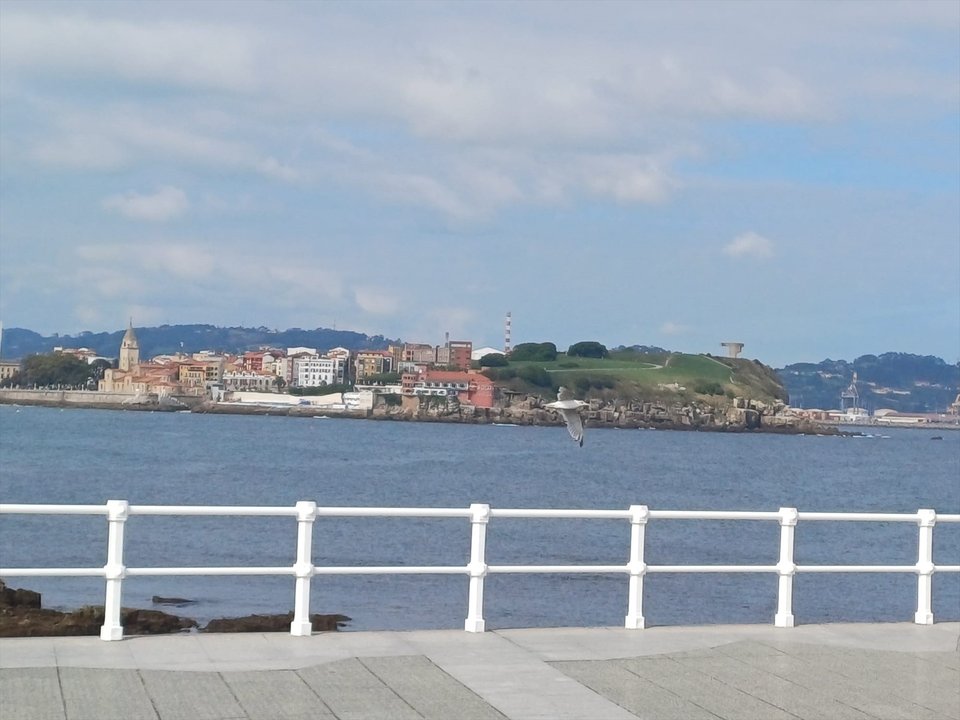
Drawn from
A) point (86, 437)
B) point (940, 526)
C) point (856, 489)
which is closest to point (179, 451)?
point (86, 437)

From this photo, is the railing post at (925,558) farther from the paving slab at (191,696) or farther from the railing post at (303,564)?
the paving slab at (191,696)

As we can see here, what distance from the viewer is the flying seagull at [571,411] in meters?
9.23

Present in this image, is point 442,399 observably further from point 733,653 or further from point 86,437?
point 733,653

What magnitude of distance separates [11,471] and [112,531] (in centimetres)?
7090

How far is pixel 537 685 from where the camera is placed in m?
9.38

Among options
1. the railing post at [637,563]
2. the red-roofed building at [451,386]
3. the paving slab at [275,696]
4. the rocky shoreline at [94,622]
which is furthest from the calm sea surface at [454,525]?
the paving slab at [275,696]

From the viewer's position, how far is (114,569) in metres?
10.2

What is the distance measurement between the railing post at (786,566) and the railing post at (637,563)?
1.24 meters

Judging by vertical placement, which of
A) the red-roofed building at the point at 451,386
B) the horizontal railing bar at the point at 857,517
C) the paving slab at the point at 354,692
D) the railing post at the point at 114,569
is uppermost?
the red-roofed building at the point at 451,386

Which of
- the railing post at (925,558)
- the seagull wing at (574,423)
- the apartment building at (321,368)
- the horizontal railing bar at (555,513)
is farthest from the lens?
the apartment building at (321,368)

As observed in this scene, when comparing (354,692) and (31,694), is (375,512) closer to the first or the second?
(354,692)

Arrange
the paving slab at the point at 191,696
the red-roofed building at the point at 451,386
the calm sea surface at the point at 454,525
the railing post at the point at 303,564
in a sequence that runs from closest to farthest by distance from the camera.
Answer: the paving slab at the point at 191,696 < the railing post at the point at 303,564 < the calm sea surface at the point at 454,525 < the red-roofed building at the point at 451,386

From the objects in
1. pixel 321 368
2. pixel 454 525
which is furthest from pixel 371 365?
pixel 454 525

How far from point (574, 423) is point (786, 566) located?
3355 millimetres
